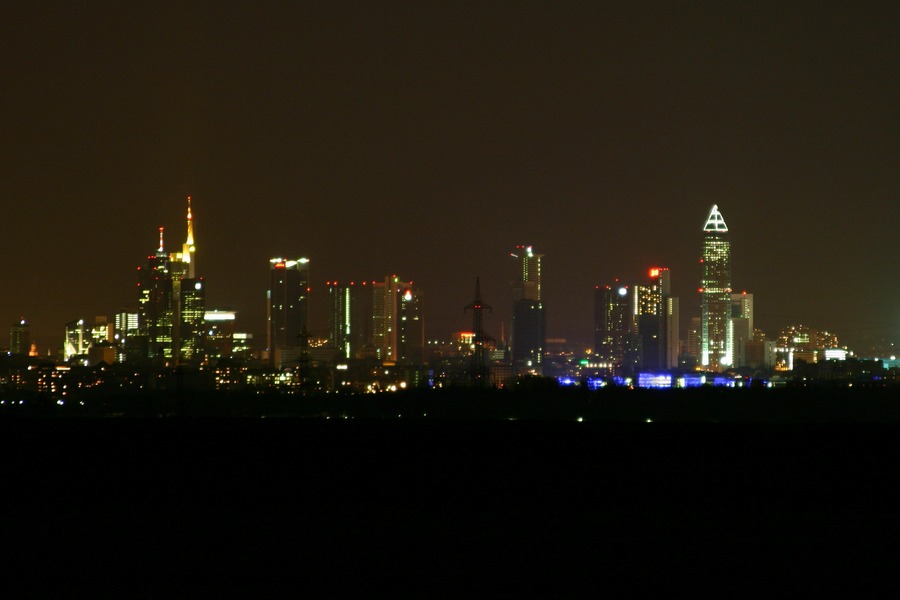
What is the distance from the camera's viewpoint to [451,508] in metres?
18.4

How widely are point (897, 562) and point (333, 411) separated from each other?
48.1 metres

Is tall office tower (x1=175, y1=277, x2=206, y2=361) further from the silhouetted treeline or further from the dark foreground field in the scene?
the dark foreground field

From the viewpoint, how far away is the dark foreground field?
14539 mm

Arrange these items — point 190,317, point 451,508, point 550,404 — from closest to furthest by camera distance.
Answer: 1. point 451,508
2. point 550,404
3. point 190,317

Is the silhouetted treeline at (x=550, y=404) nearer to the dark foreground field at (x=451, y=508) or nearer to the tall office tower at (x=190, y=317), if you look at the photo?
the dark foreground field at (x=451, y=508)

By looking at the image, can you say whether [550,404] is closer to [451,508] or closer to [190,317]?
[451,508]

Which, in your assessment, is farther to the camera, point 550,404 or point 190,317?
point 190,317

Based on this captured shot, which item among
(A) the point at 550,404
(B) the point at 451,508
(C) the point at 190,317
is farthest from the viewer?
(C) the point at 190,317

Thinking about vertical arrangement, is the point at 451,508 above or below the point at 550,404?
above

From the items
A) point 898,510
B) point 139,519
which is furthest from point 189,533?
point 898,510

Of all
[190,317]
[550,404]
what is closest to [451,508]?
[550,404]

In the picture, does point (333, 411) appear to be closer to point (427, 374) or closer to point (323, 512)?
point (323, 512)

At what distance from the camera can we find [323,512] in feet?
59.1

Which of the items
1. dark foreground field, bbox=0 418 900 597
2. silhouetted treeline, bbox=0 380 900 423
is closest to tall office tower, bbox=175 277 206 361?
silhouetted treeline, bbox=0 380 900 423
